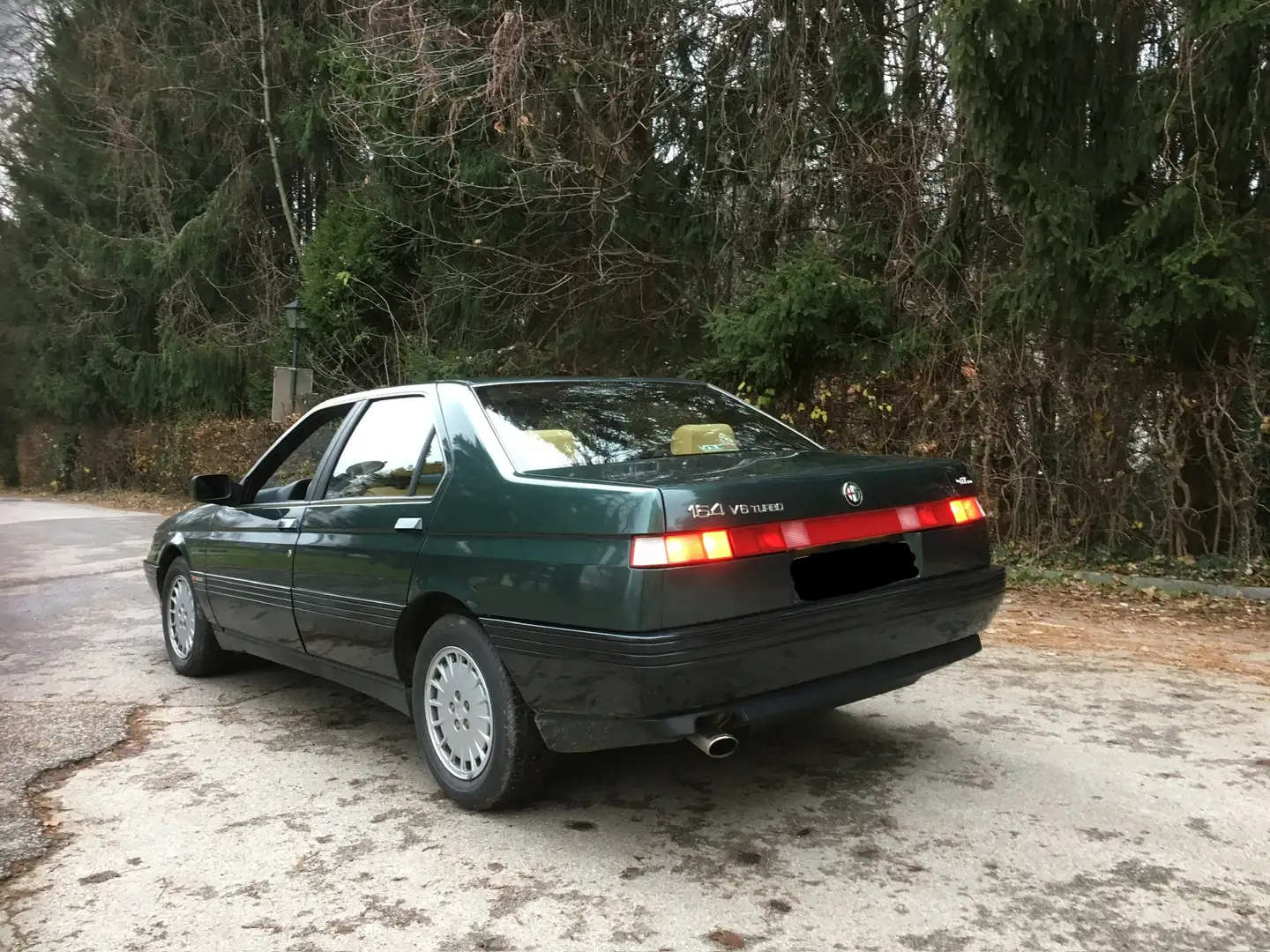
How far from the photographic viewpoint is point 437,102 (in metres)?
11.9

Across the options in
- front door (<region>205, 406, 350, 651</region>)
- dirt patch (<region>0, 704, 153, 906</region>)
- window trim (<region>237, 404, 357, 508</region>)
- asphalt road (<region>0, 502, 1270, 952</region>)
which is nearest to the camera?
asphalt road (<region>0, 502, 1270, 952</region>)

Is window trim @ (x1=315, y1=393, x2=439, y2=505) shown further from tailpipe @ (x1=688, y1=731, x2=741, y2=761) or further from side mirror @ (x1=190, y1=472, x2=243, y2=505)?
tailpipe @ (x1=688, y1=731, x2=741, y2=761)

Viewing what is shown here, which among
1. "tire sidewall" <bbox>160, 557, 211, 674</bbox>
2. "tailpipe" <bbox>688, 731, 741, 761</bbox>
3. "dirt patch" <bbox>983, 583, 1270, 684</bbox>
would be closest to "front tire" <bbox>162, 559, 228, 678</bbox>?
"tire sidewall" <bbox>160, 557, 211, 674</bbox>

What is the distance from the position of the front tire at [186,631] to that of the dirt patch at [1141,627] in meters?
4.56

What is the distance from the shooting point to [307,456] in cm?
524

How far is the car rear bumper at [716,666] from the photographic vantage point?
3047mm

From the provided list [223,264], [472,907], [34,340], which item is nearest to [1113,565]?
[472,907]

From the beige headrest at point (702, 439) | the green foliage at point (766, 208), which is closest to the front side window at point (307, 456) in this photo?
the beige headrest at point (702, 439)

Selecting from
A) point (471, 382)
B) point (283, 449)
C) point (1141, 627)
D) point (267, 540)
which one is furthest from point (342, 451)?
point (1141, 627)

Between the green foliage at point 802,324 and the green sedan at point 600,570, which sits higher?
the green foliage at point 802,324

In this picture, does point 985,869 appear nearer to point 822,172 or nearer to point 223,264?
point 822,172

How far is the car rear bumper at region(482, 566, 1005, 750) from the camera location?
305cm

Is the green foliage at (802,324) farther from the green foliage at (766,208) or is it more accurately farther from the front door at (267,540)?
the front door at (267,540)

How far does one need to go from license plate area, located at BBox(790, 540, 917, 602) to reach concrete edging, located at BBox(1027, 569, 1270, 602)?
16.6ft
